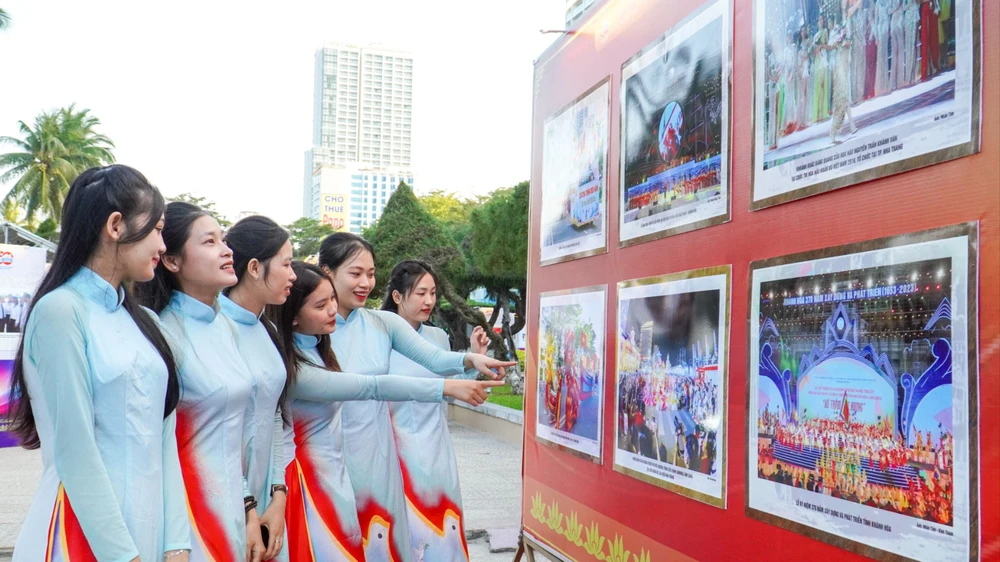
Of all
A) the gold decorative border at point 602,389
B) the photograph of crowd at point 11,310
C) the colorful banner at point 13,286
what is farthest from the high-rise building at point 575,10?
the photograph of crowd at point 11,310

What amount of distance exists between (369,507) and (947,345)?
2.24 meters

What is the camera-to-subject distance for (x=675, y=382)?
2.63m

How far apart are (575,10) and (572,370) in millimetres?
1435

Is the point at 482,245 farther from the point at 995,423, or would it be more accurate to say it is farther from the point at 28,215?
the point at 28,215

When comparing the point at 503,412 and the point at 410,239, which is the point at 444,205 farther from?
the point at 503,412

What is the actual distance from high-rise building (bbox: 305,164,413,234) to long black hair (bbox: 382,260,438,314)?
212ft

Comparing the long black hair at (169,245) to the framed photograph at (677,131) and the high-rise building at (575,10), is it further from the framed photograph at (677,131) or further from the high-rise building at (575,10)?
the high-rise building at (575,10)

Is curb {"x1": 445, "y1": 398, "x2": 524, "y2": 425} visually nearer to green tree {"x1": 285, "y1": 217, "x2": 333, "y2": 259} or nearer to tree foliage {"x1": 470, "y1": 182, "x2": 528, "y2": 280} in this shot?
tree foliage {"x1": 470, "y1": 182, "x2": 528, "y2": 280}

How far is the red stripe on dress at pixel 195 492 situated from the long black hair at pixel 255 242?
0.55 m

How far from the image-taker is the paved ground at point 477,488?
553 centimetres

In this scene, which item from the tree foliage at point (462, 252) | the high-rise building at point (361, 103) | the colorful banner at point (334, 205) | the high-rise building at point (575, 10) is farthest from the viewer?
the high-rise building at point (361, 103)

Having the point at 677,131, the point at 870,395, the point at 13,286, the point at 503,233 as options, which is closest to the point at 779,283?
the point at 870,395

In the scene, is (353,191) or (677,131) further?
(353,191)

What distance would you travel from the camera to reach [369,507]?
11.0 ft
